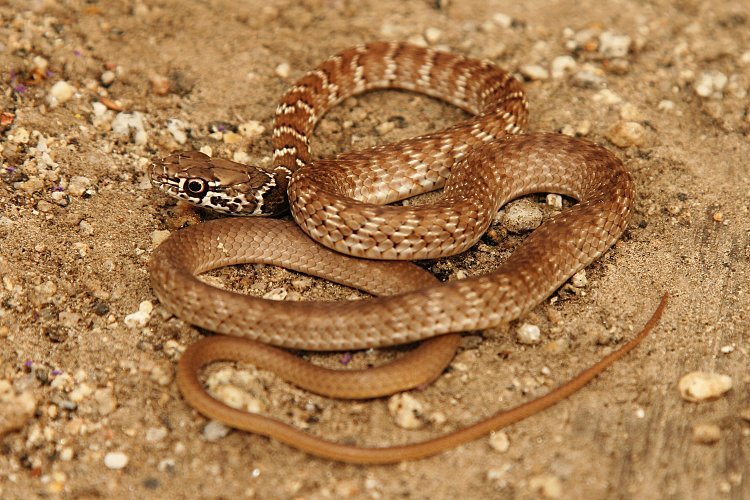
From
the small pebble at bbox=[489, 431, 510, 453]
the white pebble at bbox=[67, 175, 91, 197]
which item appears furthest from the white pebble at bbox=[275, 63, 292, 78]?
the small pebble at bbox=[489, 431, 510, 453]

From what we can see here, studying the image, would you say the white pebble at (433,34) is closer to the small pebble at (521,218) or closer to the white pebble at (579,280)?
the small pebble at (521,218)

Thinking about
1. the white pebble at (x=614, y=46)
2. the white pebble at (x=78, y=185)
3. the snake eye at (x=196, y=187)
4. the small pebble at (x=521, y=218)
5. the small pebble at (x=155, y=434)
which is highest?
the white pebble at (x=614, y=46)

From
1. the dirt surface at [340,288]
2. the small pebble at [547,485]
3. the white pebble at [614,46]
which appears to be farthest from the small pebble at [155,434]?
the white pebble at [614,46]

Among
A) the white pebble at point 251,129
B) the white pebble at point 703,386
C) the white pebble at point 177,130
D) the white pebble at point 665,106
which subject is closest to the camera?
the white pebble at point 703,386

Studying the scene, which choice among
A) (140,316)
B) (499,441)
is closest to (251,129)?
(140,316)

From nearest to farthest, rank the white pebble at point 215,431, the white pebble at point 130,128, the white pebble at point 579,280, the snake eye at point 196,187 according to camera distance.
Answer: the white pebble at point 215,431 → the white pebble at point 579,280 → the snake eye at point 196,187 → the white pebble at point 130,128

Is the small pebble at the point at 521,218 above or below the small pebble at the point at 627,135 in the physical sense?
below

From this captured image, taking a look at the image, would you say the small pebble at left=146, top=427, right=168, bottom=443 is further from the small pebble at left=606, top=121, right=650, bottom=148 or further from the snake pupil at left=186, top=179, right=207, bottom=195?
the small pebble at left=606, top=121, right=650, bottom=148
